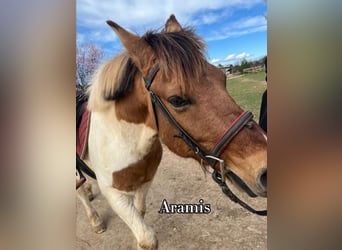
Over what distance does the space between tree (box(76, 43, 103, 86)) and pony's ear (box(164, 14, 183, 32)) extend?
1.18 ft

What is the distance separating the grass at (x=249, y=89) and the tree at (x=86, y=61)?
0.67 m

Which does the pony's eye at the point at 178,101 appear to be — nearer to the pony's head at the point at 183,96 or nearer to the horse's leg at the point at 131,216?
the pony's head at the point at 183,96

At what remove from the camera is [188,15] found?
4.98ft

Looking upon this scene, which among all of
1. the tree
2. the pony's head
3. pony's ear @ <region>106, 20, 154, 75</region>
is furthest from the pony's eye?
the tree

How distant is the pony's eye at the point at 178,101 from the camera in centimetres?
136

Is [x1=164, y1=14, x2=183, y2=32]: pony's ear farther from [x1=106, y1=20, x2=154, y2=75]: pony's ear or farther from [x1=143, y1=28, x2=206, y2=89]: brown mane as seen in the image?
[x1=106, y1=20, x2=154, y2=75]: pony's ear

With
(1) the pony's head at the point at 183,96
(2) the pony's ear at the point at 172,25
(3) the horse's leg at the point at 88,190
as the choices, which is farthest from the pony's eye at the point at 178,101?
(3) the horse's leg at the point at 88,190

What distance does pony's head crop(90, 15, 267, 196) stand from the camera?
1.35 m
